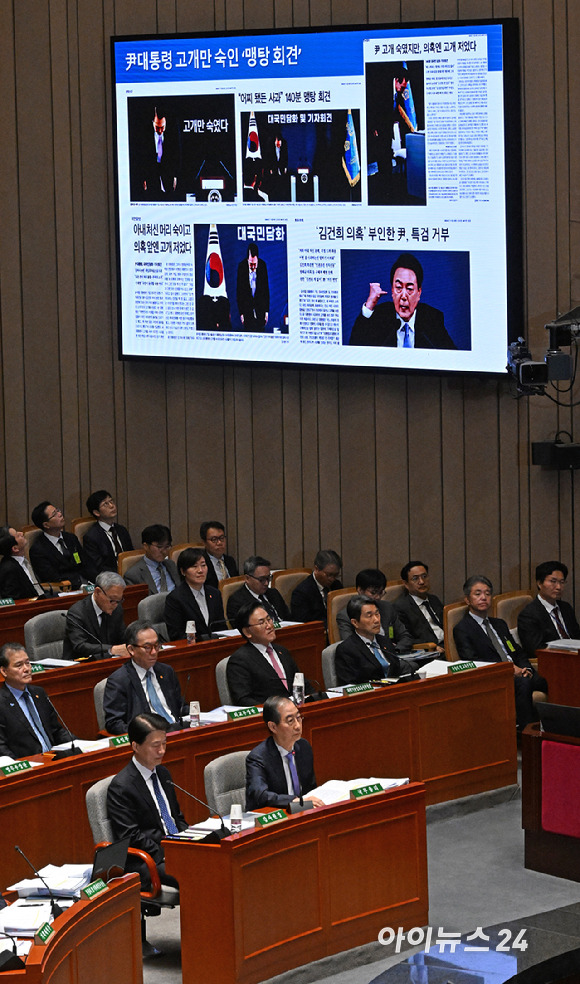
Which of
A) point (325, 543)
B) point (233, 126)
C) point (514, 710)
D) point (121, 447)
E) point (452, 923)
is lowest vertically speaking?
point (452, 923)

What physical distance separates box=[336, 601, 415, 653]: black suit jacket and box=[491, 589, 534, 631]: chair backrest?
0.58 meters

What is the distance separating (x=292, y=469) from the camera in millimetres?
10984

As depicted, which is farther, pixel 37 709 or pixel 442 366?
pixel 442 366

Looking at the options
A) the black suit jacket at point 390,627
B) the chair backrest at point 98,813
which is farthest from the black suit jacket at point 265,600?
the chair backrest at point 98,813

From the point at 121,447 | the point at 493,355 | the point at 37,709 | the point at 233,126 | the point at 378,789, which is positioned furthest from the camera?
the point at 121,447

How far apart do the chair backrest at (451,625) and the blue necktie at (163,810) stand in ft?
10.2

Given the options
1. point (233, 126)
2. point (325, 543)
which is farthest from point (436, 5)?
Answer: point (325, 543)

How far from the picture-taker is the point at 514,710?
27.0 ft

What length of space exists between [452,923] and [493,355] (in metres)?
4.25

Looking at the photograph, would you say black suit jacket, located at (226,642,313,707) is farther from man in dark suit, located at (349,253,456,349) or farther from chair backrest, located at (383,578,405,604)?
man in dark suit, located at (349,253,456,349)

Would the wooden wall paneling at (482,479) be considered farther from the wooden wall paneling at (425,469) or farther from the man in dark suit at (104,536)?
the man in dark suit at (104,536)

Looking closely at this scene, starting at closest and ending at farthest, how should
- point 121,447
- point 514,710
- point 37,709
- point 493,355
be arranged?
point 37,709 < point 514,710 < point 493,355 < point 121,447

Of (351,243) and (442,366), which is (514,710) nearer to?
(442,366)

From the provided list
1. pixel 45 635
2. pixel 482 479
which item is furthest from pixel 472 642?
pixel 45 635
